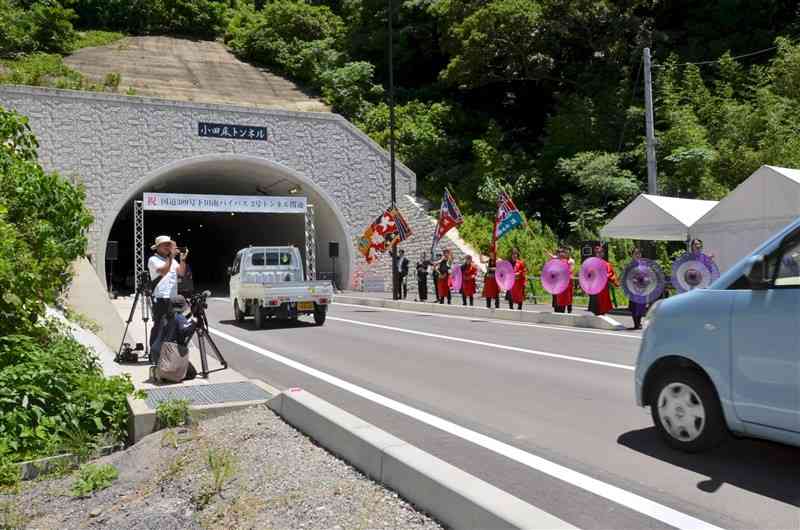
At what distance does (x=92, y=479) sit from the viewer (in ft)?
17.7

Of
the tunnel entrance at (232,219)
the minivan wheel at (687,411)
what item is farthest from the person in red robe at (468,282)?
the minivan wheel at (687,411)

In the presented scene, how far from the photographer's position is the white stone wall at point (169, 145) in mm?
28812

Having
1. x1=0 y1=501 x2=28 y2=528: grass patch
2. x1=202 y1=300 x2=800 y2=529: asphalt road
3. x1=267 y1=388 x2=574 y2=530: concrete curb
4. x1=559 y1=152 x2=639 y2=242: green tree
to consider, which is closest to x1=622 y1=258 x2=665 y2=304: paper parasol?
x1=202 y1=300 x2=800 y2=529: asphalt road

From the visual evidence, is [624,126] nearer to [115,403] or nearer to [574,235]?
[574,235]

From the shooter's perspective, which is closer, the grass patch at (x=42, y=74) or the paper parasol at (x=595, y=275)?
the paper parasol at (x=595, y=275)

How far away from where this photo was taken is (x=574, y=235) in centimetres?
3070

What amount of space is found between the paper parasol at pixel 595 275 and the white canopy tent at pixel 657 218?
3.70m

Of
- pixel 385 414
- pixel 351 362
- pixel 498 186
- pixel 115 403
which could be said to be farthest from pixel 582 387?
pixel 498 186

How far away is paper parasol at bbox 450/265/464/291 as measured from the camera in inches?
864

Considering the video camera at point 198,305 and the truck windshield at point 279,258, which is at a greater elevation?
the truck windshield at point 279,258

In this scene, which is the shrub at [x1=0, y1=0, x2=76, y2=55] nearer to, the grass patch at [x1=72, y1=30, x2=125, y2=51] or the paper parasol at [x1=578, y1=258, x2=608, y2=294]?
the grass patch at [x1=72, y1=30, x2=125, y2=51]

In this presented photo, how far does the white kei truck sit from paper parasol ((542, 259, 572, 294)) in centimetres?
559

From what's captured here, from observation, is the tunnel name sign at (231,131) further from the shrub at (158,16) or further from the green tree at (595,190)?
the shrub at (158,16)

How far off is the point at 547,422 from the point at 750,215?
12.1m
